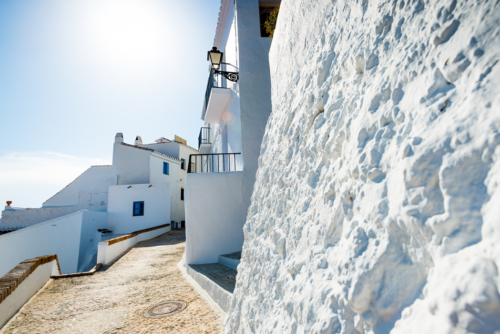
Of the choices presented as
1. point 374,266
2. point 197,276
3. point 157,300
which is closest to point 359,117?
point 374,266

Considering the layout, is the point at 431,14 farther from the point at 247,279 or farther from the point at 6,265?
the point at 6,265

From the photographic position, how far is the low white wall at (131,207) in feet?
55.8

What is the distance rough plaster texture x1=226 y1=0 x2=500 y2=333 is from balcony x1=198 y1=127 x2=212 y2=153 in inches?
476

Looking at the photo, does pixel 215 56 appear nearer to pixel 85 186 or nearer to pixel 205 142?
pixel 205 142

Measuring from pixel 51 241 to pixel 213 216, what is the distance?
7.98m

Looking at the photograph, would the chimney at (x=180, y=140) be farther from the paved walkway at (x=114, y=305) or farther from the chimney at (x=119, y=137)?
the paved walkway at (x=114, y=305)

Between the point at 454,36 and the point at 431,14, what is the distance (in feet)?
0.64

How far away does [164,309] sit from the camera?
4.13 m

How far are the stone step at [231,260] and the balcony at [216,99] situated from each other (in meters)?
4.78

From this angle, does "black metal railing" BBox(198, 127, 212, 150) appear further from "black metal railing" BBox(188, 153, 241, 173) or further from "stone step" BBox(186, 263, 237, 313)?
"stone step" BBox(186, 263, 237, 313)

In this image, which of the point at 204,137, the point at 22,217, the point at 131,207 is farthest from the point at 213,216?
the point at 22,217

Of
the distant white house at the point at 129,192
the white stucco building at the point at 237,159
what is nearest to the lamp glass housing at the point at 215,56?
the white stucco building at the point at 237,159

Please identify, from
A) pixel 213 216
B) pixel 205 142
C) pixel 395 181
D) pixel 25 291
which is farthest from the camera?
pixel 205 142

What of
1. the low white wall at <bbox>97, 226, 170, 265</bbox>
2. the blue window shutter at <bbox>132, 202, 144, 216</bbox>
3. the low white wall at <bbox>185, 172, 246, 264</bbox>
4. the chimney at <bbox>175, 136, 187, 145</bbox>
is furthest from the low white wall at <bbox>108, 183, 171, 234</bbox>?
the low white wall at <bbox>185, 172, 246, 264</bbox>
